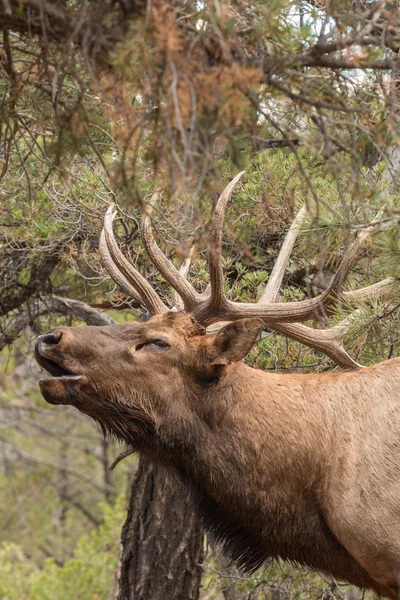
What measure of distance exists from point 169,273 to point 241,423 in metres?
0.99

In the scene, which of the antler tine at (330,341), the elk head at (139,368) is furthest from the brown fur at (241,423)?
the antler tine at (330,341)

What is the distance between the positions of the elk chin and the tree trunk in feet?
7.84

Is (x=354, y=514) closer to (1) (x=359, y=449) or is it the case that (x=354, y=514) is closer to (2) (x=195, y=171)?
(1) (x=359, y=449)

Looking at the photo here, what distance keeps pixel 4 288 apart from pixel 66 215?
1194 millimetres

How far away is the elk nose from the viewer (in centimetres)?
454

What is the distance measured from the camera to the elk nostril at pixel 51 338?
4.55 metres

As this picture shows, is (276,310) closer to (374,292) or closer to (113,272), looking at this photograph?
(374,292)

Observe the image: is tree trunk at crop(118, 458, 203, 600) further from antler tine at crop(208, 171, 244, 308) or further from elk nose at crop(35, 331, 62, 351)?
elk nose at crop(35, 331, 62, 351)

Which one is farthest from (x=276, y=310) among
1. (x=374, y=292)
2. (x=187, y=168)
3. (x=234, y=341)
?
(x=187, y=168)

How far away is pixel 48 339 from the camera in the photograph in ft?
15.0

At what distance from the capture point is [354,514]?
4.41m

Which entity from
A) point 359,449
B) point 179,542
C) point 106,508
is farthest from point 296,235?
point 106,508

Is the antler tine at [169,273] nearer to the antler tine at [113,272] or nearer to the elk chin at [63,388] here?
the antler tine at [113,272]

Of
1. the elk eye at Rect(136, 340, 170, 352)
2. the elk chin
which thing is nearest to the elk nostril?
the elk chin
